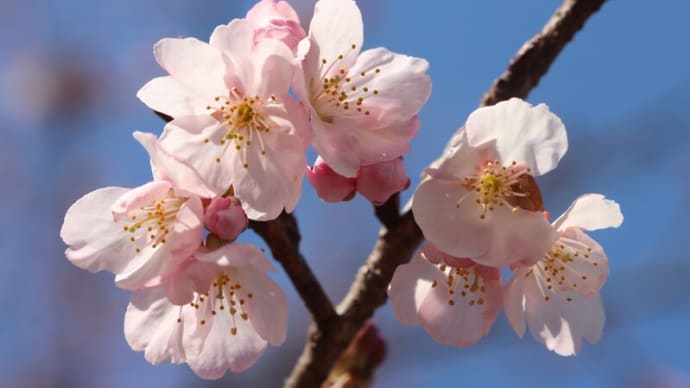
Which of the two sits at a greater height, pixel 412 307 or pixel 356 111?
pixel 356 111

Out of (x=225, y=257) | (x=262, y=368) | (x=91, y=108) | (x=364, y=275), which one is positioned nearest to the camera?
(x=225, y=257)

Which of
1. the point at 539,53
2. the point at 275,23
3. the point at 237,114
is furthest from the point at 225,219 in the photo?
the point at 539,53

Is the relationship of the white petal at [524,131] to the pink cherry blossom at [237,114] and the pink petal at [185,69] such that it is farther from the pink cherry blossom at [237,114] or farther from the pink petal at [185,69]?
the pink petal at [185,69]

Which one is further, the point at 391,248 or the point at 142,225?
the point at 391,248

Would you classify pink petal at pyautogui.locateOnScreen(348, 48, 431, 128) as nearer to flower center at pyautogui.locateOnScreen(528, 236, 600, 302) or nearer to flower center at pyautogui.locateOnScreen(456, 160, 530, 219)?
flower center at pyautogui.locateOnScreen(456, 160, 530, 219)

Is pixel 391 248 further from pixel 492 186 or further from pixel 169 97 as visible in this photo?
pixel 169 97

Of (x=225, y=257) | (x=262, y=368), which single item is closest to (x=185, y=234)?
(x=225, y=257)

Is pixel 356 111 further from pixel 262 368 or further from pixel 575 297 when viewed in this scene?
pixel 262 368
